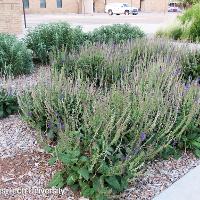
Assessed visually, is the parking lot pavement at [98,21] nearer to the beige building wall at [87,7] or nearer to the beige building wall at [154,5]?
the beige building wall at [87,7]

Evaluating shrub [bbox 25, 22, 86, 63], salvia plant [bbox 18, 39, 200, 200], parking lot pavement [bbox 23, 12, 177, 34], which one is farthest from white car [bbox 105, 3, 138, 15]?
salvia plant [bbox 18, 39, 200, 200]

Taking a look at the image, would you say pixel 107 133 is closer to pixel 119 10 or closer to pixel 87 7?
pixel 87 7

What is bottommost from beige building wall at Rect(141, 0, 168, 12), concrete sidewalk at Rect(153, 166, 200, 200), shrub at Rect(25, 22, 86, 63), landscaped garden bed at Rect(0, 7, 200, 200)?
concrete sidewalk at Rect(153, 166, 200, 200)

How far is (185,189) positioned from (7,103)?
262 cm

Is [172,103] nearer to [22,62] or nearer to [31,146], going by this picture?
[31,146]

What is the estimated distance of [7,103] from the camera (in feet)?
15.7

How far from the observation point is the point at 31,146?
3969 mm

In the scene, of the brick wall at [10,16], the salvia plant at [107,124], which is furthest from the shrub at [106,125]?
the brick wall at [10,16]

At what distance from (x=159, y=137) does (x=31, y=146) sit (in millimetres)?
1412

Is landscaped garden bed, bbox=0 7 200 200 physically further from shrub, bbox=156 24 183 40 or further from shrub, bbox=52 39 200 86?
shrub, bbox=156 24 183 40

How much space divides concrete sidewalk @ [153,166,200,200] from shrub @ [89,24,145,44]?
245 inches

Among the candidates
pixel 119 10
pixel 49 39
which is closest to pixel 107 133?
pixel 49 39

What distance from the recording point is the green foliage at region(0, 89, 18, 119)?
477cm

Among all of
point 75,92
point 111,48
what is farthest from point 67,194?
point 111,48
